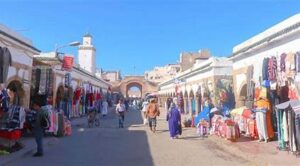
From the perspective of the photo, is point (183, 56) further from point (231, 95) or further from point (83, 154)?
point (83, 154)

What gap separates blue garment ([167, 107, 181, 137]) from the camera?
15844 millimetres

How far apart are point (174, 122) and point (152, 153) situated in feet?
14.9

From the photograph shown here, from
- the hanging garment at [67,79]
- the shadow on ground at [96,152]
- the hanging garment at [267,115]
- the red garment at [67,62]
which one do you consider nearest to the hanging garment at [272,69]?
the hanging garment at [267,115]

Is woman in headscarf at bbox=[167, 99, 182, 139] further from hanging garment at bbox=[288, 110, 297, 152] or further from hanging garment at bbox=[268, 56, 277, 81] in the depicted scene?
hanging garment at bbox=[288, 110, 297, 152]

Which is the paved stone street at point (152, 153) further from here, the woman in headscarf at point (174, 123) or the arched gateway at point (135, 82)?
the arched gateway at point (135, 82)

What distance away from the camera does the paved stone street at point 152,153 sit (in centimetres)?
989

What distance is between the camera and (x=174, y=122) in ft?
52.1

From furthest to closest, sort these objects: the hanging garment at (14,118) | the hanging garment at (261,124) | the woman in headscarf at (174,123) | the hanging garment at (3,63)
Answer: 1. the woman in headscarf at (174,123)
2. the hanging garment at (261,124)
3. the hanging garment at (3,63)
4. the hanging garment at (14,118)

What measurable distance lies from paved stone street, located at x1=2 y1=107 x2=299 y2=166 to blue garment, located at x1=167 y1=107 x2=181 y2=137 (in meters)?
0.50

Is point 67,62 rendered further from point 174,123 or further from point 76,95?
point 174,123

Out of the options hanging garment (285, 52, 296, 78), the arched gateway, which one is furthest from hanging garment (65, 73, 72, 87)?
the arched gateway

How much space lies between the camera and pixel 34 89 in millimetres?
17391

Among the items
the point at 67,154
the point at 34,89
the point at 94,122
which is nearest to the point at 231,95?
the point at 94,122

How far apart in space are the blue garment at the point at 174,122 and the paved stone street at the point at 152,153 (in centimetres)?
50
